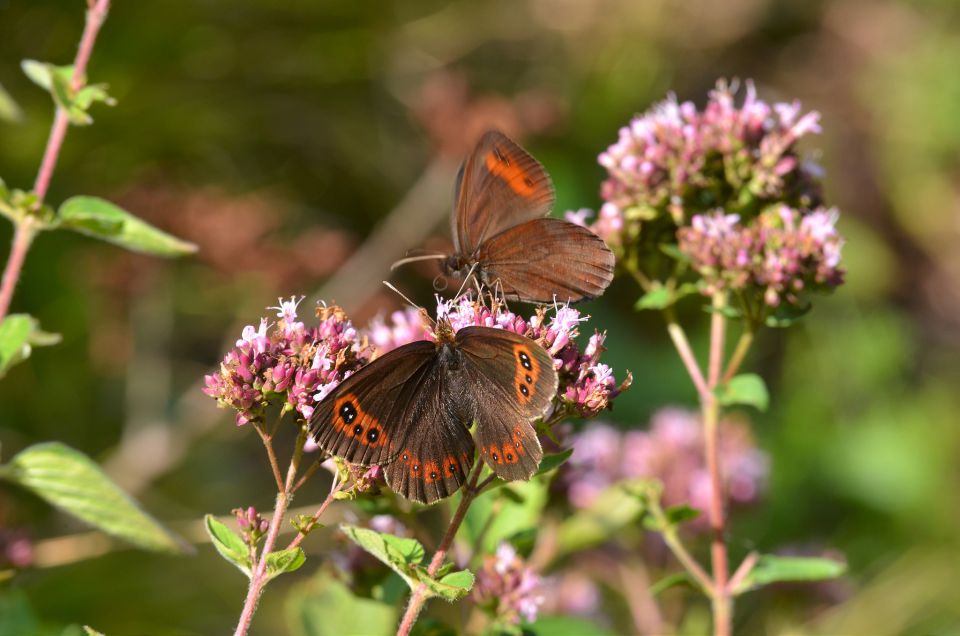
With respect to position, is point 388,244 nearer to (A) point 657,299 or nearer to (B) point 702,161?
(B) point 702,161

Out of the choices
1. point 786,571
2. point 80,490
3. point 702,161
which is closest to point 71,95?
point 80,490

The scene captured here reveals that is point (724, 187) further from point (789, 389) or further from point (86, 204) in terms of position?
point (789, 389)

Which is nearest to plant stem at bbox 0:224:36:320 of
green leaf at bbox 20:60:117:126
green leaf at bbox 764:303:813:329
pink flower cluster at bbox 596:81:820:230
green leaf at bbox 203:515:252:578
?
green leaf at bbox 20:60:117:126

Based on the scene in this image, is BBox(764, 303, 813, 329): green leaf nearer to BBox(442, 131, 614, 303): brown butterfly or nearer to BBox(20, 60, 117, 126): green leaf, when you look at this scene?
BBox(442, 131, 614, 303): brown butterfly

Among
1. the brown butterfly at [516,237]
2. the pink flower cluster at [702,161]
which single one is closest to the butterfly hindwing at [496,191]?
the brown butterfly at [516,237]

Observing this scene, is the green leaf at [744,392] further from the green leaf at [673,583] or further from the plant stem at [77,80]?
the plant stem at [77,80]
